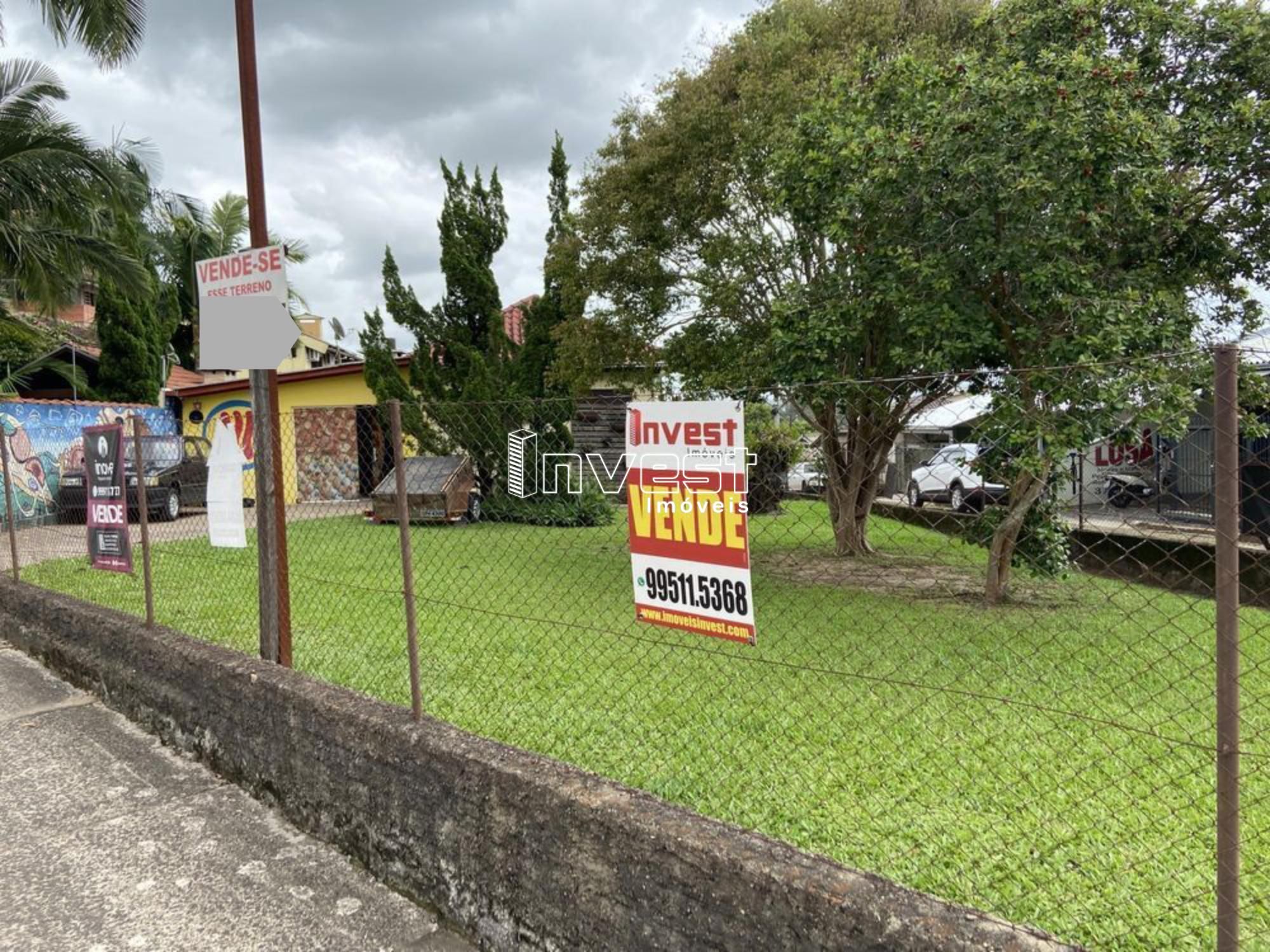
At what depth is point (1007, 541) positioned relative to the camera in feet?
26.4

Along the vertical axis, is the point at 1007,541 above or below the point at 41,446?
below

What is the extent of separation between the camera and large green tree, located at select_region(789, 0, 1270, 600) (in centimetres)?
627

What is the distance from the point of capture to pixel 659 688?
501 cm

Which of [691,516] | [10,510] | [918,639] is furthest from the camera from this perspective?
[10,510]

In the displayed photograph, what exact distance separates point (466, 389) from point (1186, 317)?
1162cm

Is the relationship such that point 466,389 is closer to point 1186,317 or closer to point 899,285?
point 899,285

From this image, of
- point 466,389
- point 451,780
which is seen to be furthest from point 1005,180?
point 466,389

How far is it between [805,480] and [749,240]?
19.4ft

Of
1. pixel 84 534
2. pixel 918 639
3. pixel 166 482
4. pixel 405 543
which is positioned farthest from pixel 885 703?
pixel 166 482

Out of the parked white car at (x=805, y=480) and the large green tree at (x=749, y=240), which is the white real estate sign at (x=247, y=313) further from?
the large green tree at (x=749, y=240)

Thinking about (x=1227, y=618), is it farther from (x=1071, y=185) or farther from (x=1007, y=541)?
(x=1007, y=541)

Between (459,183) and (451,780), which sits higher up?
(459,183)

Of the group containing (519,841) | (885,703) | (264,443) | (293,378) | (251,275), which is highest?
(293,378)

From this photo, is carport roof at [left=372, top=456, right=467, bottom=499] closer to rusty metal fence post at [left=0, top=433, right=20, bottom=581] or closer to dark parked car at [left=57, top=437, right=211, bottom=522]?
dark parked car at [left=57, top=437, right=211, bottom=522]
